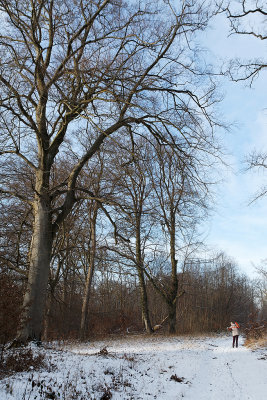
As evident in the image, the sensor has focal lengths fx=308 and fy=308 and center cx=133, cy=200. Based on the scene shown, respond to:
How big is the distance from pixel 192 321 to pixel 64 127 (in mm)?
21200

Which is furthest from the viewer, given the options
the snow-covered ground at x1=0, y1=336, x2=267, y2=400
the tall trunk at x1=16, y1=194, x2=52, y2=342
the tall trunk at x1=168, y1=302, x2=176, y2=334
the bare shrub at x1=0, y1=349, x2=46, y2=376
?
the tall trunk at x1=168, y1=302, x2=176, y2=334

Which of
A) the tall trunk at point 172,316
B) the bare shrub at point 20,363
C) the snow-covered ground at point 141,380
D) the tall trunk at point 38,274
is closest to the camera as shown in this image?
the snow-covered ground at point 141,380

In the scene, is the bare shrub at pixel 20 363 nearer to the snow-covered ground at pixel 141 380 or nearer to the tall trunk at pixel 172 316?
the snow-covered ground at pixel 141 380

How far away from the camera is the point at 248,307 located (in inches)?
1607

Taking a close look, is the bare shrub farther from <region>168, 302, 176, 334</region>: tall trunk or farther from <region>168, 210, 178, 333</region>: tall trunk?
<region>168, 302, 176, 334</region>: tall trunk

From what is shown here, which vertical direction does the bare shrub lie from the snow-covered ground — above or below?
above

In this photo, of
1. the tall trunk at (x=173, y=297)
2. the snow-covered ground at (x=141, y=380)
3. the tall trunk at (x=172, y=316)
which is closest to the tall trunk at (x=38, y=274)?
the snow-covered ground at (x=141, y=380)

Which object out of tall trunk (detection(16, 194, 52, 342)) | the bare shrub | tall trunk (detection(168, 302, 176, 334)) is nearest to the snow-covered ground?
the bare shrub

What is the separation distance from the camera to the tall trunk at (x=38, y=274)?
7.76m

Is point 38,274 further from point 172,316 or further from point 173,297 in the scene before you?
point 172,316

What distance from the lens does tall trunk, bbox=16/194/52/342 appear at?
25.5ft

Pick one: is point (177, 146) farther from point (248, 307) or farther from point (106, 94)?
point (248, 307)

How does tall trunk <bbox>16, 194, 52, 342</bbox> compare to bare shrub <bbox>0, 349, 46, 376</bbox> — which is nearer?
bare shrub <bbox>0, 349, 46, 376</bbox>

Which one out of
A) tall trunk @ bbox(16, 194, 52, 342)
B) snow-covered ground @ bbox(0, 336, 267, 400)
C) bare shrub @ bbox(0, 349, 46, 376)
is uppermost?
tall trunk @ bbox(16, 194, 52, 342)
